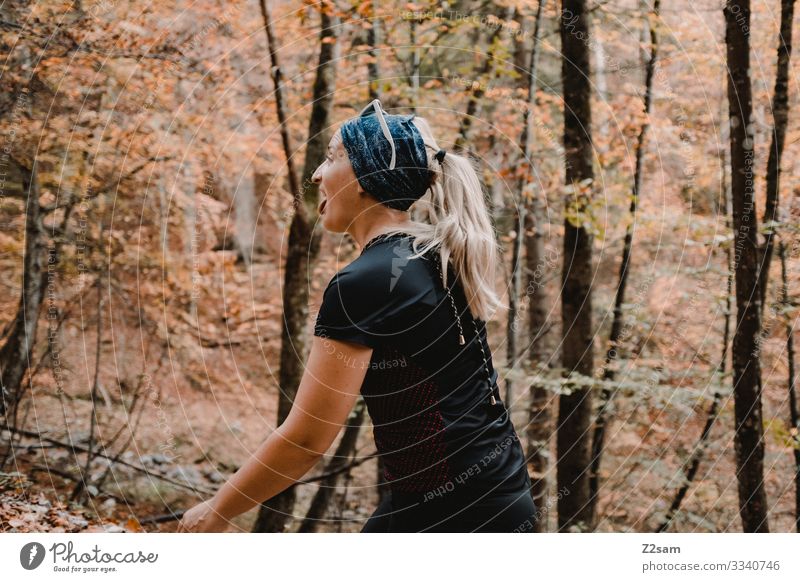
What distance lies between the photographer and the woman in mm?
1681

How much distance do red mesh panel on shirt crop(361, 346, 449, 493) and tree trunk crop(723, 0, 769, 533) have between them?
2.54m

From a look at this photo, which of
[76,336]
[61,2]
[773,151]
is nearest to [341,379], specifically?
[773,151]

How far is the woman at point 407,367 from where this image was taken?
168 cm

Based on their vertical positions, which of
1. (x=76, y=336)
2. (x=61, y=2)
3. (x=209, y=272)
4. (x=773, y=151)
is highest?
(x=61, y=2)

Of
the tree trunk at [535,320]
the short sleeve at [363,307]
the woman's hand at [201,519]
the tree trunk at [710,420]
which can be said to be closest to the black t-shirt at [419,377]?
the short sleeve at [363,307]

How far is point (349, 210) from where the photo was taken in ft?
6.59

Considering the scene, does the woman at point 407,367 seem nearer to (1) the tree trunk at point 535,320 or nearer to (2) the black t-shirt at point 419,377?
(2) the black t-shirt at point 419,377

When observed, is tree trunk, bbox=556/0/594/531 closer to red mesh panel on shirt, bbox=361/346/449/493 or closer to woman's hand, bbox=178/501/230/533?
red mesh panel on shirt, bbox=361/346/449/493

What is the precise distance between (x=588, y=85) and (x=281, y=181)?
4490 millimetres

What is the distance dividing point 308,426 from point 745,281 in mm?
2876

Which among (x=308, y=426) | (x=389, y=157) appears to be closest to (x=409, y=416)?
(x=308, y=426)

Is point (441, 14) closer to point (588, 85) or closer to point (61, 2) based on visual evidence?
point (588, 85)

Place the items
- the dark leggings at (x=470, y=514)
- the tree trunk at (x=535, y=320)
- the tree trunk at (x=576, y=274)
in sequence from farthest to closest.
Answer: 1. the tree trunk at (x=535, y=320)
2. the tree trunk at (x=576, y=274)
3. the dark leggings at (x=470, y=514)

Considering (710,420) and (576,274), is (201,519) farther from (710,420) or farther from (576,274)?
(710,420)
